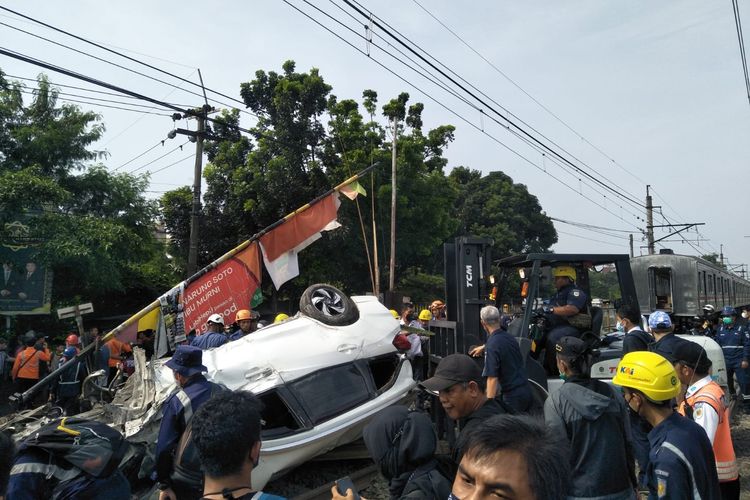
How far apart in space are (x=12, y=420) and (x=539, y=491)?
223 inches

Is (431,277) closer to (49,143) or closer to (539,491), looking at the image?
(49,143)

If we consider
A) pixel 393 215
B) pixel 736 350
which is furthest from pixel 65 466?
pixel 393 215

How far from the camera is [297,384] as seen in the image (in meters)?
5.65

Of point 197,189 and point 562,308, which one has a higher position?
point 197,189

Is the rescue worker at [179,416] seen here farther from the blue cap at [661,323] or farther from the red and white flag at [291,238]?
the blue cap at [661,323]

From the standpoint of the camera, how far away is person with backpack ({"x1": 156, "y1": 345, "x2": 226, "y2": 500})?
3.54 m

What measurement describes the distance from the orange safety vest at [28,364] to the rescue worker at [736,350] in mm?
12723

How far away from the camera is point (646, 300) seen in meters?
18.9

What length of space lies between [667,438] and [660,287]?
1817 cm

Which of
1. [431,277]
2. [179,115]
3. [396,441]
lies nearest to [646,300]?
[431,277]

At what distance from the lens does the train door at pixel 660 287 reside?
60.6 ft

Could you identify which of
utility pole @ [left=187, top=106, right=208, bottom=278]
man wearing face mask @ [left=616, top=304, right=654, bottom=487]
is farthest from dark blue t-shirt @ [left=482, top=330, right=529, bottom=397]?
utility pole @ [left=187, top=106, right=208, bottom=278]

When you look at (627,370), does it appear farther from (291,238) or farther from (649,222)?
(649,222)

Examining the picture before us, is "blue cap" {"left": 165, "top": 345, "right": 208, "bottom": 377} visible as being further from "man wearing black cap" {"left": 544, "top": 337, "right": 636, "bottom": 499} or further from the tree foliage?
the tree foliage
